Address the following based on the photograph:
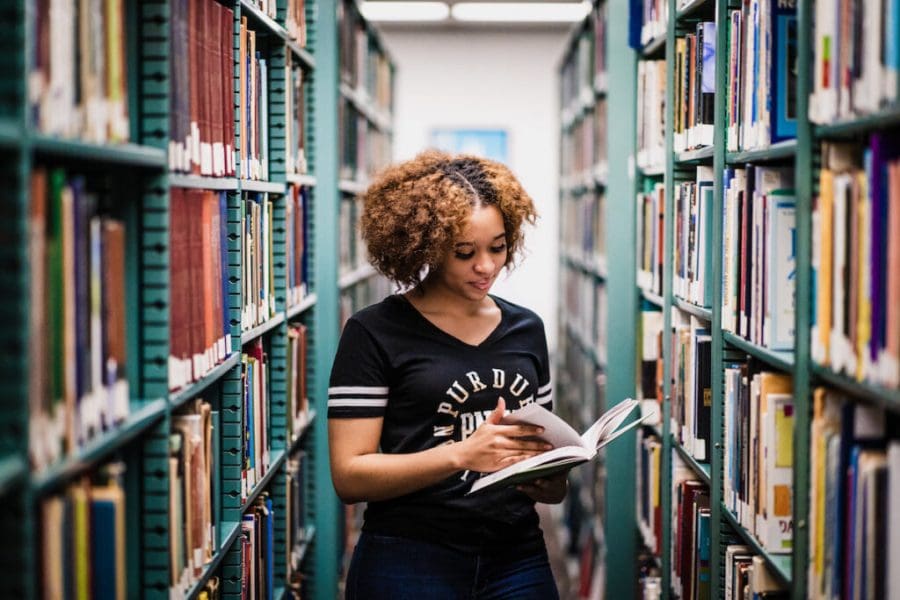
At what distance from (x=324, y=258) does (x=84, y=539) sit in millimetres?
2181

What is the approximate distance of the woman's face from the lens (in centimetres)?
199

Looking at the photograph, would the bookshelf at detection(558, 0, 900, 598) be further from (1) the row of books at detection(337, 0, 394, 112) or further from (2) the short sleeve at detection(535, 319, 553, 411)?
(1) the row of books at detection(337, 0, 394, 112)

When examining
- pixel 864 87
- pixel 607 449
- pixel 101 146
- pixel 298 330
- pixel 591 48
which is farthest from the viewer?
pixel 591 48

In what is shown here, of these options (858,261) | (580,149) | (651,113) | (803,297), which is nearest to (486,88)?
(580,149)

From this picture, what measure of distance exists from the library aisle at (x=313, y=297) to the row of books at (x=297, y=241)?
0.02 meters

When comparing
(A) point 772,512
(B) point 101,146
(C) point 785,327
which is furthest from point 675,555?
(B) point 101,146

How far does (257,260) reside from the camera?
8.04 feet

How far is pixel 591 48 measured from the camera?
444cm

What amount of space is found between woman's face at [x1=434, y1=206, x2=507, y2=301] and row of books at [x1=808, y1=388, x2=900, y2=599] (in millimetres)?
660

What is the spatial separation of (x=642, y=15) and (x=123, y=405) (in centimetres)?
220

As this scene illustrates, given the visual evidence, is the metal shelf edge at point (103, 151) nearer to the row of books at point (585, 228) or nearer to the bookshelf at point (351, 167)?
the bookshelf at point (351, 167)

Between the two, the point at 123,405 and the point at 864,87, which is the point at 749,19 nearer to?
the point at 864,87

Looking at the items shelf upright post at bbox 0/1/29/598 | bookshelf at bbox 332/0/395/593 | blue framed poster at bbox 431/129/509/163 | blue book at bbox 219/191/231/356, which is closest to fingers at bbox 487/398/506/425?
blue book at bbox 219/191/231/356

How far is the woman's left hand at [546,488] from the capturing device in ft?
6.46
